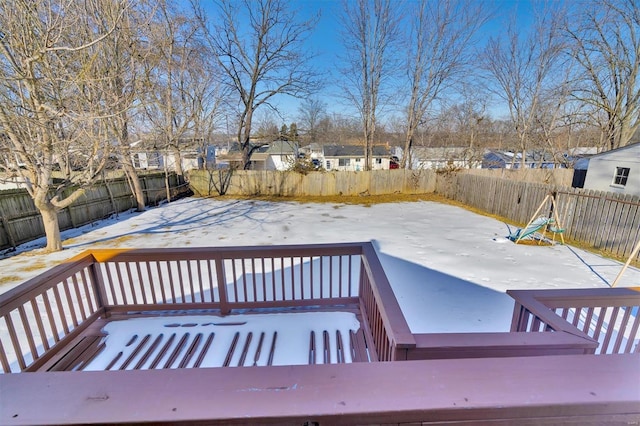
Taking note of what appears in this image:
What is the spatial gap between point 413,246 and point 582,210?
162 inches

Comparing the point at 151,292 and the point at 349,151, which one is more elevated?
the point at 349,151

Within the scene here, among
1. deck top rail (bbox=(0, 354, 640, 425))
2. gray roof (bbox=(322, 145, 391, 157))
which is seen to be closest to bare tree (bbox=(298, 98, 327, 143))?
gray roof (bbox=(322, 145, 391, 157))

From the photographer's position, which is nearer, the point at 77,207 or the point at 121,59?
the point at 121,59

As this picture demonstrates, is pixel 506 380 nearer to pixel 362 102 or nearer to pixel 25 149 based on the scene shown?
pixel 25 149

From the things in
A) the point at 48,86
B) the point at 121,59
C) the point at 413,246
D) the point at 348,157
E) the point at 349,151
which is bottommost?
the point at 413,246

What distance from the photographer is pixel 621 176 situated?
10.2 m

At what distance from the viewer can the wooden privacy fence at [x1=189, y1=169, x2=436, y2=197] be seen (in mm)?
12781

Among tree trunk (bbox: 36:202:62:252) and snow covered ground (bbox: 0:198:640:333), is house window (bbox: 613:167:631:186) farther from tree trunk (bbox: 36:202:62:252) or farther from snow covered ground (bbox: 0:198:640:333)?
tree trunk (bbox: 36:202:62:252)

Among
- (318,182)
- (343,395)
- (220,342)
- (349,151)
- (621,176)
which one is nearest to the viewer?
(343,395)

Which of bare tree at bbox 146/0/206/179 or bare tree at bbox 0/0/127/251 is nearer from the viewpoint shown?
bare tree at bbox 0/0/127/251

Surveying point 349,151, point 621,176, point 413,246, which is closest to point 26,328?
point 413,246

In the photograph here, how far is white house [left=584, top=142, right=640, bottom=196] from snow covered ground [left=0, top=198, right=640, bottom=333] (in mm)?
6014

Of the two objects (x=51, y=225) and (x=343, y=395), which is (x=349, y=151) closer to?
(x=51, y=225)

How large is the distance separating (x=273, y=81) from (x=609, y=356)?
15876mm
